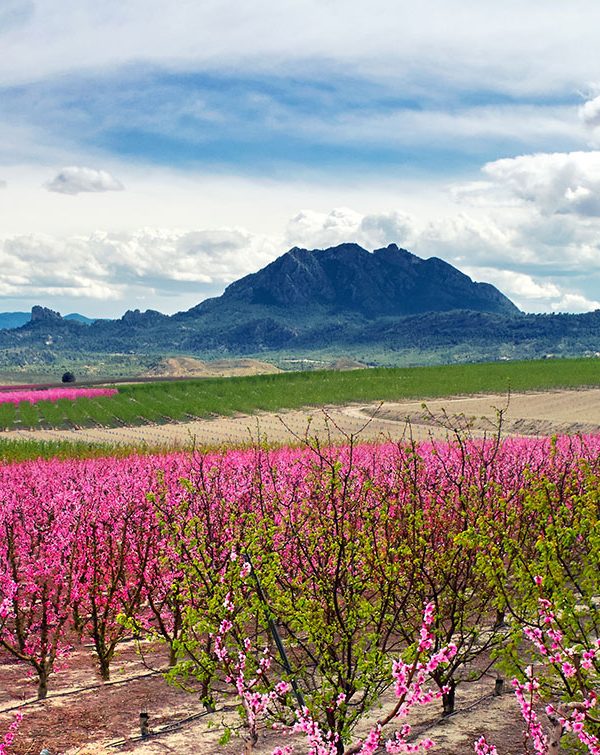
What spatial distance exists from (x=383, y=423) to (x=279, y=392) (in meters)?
15.4

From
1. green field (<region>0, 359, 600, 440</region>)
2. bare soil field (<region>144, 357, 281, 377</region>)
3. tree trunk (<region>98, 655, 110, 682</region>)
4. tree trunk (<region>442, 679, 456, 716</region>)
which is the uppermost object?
bare soil field (<region>144, 357, 281, 377</region>)

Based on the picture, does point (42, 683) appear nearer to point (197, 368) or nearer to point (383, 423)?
point (383, 423)

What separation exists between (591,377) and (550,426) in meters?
23.4

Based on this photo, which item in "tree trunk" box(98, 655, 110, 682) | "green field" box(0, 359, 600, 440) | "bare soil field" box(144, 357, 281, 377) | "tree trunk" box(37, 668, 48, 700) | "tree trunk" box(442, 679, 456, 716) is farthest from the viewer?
"bare soil field" box(144, 357, 281, 377)

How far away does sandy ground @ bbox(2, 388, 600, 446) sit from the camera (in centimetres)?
3984

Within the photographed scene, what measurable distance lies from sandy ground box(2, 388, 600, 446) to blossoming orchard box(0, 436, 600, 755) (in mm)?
25126

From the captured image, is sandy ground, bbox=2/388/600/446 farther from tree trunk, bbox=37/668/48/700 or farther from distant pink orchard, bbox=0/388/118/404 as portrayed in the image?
tree trunk, bbox=37/668/48/700

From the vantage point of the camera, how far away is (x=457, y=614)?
25.2 ft

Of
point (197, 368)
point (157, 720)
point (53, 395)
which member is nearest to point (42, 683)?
point (157, 720)

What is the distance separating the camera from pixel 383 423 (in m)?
45.9

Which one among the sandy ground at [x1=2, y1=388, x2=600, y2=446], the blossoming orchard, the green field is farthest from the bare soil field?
the blossoming orchard

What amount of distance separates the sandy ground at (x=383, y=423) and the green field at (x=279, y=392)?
2154 mm

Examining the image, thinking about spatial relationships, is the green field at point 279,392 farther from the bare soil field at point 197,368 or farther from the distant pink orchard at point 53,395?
the bare soil field at point 197,368

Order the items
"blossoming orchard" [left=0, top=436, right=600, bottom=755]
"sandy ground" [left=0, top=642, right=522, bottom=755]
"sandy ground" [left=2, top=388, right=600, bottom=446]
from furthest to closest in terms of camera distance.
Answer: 1. "sandy ground" [left=2, top=388, right=600, bottom=446]
2. "sandy ground" [left=0, top=642, right=522, bottom=755]
3. "blossoming orchard" [left=0, top=436, right=600, bottom=755]
